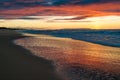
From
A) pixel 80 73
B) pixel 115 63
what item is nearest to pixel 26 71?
pixel 80 73

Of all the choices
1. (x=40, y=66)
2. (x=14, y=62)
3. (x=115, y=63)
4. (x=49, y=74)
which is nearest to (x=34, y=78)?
(x=49, y=74)

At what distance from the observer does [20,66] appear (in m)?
10.3

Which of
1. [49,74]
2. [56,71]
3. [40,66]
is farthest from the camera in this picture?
[40,66]

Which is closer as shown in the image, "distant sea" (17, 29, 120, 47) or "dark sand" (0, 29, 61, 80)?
"dark sand" (0, 29, 61, 80)

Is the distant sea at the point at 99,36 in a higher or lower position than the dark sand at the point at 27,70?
lower

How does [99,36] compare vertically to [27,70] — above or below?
below

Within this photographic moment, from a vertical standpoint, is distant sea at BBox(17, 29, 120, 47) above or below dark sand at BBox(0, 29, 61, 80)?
below

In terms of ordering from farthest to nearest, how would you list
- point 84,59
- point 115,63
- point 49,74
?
point 84,59
point 115,63
point 49,74

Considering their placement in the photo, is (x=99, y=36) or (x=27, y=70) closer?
(x=27, y=70)

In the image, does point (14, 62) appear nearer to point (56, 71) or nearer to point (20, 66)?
point (20, 66)

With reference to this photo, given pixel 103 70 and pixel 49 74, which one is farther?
pixel 103 70

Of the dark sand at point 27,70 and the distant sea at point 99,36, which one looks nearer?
the dark sand at point 27,70

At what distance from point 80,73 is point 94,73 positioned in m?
0.45

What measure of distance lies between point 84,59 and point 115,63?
162 cm
